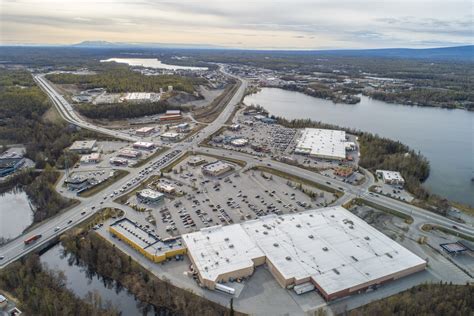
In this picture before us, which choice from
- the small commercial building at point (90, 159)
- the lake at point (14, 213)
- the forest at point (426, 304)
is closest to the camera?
the forest at point (426, 304)

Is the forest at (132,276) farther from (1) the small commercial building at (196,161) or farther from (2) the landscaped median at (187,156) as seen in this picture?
(1) the small commercial building at (196,161)

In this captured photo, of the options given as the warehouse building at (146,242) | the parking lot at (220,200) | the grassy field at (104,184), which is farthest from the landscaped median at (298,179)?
the warehouse building at (146,242)

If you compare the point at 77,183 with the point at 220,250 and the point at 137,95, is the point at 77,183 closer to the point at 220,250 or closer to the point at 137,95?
the point at 220,250

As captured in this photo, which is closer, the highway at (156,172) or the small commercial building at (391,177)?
the highway at (156,172)

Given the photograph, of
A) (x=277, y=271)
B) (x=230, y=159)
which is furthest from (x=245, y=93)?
(x=277, y=271)

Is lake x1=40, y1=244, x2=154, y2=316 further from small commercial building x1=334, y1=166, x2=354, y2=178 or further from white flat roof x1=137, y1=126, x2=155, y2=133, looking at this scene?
white flat roof x1=137, y1=126, x2=155, y2=133

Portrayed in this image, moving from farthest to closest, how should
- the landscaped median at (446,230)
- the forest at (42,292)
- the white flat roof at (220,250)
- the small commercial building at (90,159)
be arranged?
the small commercial building at (90,159) < the landscaped median at (446,230) < the white flat roof at (220,250) < the forest at (42,292)

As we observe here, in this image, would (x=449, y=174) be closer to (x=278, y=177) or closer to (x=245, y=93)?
(x=278, y=177)
